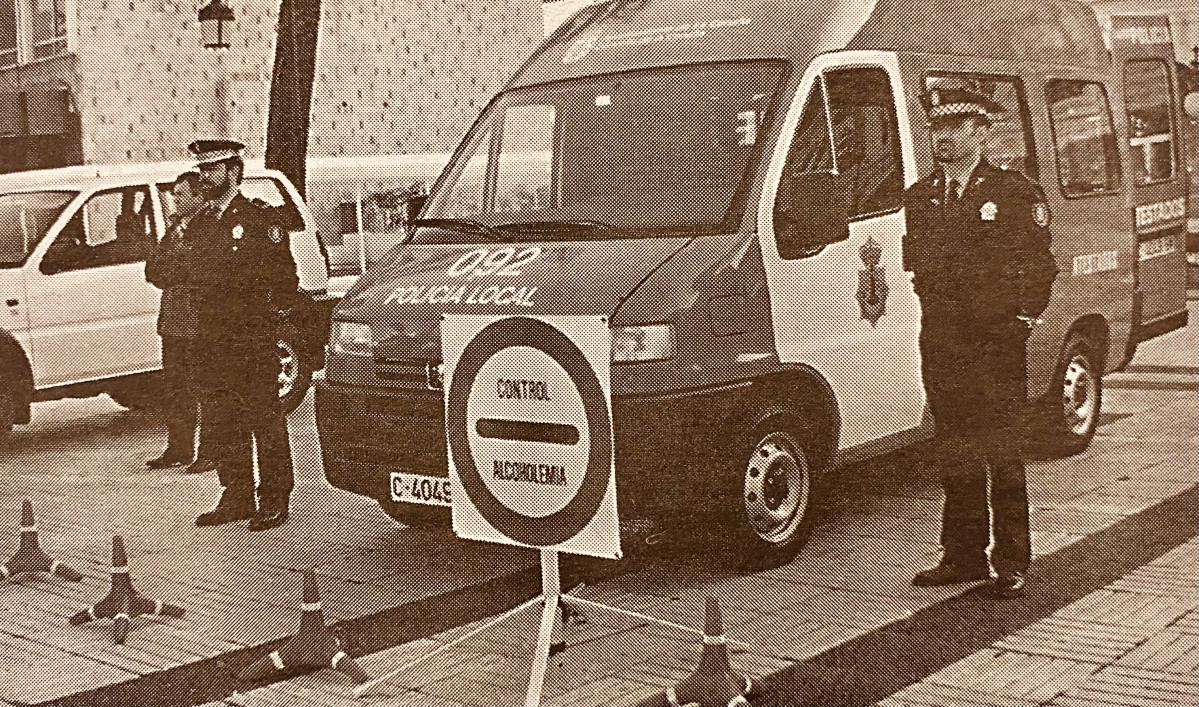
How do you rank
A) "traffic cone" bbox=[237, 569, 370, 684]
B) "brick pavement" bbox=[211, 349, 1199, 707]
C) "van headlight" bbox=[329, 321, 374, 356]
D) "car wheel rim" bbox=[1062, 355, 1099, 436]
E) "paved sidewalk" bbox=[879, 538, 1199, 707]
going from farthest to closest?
"car wheel rim" bbox=[1062, 355, 1099, 436] < "van headlight" bbox=[329, 321, 374, 356] < "traffic cone" bbox=[237, 569, 370, 684] < "brick pavement" bbox=[211, 349, 1199, 707] < "paved sidewalk" bbox=[879, 538, 1199, 707]

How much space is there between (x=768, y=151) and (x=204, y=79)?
182cm

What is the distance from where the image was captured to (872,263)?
527cm

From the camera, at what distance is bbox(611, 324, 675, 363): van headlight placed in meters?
5.03

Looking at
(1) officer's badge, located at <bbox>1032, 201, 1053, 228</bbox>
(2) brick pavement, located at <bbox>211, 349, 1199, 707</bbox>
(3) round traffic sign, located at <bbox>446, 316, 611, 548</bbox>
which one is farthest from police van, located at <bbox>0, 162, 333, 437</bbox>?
(1) officer's badge, located at <bbox>1032, 201, 1053, 228</bbox>

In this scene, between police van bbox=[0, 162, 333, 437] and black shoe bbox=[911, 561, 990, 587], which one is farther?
police van bbox=[0, 162, 333, 437]

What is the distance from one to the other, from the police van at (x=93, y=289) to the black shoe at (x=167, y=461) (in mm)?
200

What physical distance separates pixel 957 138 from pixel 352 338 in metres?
2.13

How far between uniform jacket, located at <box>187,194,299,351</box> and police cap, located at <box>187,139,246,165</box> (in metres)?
0.18

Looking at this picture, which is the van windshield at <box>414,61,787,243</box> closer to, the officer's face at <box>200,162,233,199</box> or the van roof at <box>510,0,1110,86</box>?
the van roof at <box>510,0,1110,86</box>

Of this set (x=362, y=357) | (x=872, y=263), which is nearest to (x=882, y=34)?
(x=872, y=263)

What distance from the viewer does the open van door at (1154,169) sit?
17.4 feet

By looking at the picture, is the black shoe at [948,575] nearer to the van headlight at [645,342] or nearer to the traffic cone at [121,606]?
the van headlight at [645,342]

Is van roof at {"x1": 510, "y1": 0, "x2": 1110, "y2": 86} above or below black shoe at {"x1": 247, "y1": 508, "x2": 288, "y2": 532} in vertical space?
above

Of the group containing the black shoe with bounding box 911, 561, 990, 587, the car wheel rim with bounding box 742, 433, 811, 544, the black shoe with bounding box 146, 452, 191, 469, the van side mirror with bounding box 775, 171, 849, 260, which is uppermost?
the van side mirror with bounding box 775, 171, 849, 260
